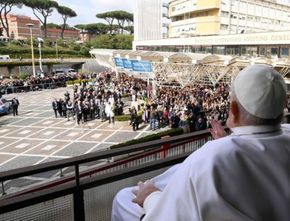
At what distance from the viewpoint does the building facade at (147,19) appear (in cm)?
7100

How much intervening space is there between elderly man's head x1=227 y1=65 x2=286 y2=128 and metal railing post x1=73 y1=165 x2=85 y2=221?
1.31 m

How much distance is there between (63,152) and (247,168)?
14412 millimetres

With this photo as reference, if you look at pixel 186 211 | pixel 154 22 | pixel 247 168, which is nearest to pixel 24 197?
pixel 186 211

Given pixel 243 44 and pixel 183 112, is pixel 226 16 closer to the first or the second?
pixel 243 44

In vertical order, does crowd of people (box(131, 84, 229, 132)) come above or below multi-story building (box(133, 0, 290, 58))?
below

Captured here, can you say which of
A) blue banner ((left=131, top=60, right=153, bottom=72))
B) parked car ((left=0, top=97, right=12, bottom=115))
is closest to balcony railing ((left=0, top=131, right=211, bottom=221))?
blue banner ((left=131, top=60, right=153, bottom=72))

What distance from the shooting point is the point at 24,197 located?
204cm

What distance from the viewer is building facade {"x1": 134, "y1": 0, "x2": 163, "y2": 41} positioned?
7100cm

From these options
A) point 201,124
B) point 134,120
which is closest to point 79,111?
point 134,120

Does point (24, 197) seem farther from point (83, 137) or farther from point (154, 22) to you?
point (154, 22)

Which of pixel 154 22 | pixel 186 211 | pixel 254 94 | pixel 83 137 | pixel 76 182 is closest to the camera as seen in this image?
pixel 186 211

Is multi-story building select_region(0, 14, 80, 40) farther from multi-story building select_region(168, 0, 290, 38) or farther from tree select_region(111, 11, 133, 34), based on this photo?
multi-story building select_region(168, 0, 290, 38)

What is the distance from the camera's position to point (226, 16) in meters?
56.8

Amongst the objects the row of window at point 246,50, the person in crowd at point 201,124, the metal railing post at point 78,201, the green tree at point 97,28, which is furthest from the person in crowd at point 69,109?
the green tree at point 97,28
